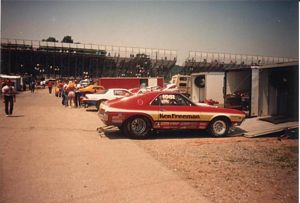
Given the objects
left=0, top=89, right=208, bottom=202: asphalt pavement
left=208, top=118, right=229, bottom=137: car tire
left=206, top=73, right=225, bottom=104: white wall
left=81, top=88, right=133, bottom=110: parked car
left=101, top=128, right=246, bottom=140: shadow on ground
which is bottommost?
left=0, top=89, right=208, bottom=202: asphalt pavement

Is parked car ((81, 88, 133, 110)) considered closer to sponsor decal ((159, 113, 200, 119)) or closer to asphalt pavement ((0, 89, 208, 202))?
asphalt pavement ((0, 89, 208, 202))

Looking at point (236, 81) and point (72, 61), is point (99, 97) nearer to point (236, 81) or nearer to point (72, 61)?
point (236, 81)

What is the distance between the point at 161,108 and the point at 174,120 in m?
0.54

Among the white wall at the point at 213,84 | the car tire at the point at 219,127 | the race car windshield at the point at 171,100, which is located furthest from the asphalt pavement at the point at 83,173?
the white wall at the point at 213,84

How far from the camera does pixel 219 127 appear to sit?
9.75 meters

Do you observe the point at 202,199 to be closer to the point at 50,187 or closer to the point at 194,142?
the point at 50,187

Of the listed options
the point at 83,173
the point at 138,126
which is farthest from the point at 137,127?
the point at 83,173

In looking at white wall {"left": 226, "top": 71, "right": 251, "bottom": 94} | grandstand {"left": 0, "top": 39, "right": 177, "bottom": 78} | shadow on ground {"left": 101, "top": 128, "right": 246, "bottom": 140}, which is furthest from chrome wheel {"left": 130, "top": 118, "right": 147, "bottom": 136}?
grandstand {"left": 0, "top": 39, "right": 177, "bottom": 78}

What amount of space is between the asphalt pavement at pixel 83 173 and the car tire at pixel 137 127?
1.32 ft

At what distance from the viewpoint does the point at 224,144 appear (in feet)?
28.0

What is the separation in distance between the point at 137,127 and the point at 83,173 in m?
3.77

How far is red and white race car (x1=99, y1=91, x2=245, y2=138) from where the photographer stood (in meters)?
9.03

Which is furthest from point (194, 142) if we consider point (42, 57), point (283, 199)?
point (42, 57)

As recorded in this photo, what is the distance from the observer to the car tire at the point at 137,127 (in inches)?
359
